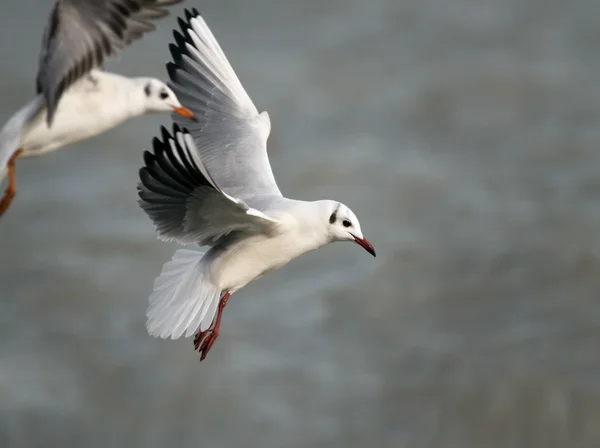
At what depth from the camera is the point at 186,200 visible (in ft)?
17.3

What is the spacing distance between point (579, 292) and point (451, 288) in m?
1.27

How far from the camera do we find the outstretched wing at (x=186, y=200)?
507cm

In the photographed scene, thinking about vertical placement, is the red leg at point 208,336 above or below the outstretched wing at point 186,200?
below

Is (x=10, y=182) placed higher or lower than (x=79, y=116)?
lower

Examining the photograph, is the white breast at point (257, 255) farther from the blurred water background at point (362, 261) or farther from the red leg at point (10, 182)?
the blurred water background at point (362, 261)

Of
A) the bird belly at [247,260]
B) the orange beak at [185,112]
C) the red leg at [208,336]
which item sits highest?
the orange beak at [185,112]

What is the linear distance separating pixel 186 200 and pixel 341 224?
0.71 m

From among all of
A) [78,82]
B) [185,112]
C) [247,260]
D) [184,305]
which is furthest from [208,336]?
[78,82]

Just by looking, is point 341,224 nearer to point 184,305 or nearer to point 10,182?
point 184,305

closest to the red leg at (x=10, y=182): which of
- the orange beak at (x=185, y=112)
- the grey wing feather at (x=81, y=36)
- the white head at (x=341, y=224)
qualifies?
the grey wing feather at (x=81, y=36)

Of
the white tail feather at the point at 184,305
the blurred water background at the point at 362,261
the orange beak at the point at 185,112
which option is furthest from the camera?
the blurred water background at the point at 362,261

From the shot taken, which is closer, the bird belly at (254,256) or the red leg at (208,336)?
the bird belly at (254,256)

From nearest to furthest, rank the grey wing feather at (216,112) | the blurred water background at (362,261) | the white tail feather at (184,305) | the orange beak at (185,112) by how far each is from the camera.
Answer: the white tail feather at (184,305) → the orange beak at (185,112) → the grey wing feather at (216,112) → the blurred water background at (362,261)

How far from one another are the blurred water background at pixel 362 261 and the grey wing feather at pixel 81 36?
7.00m
